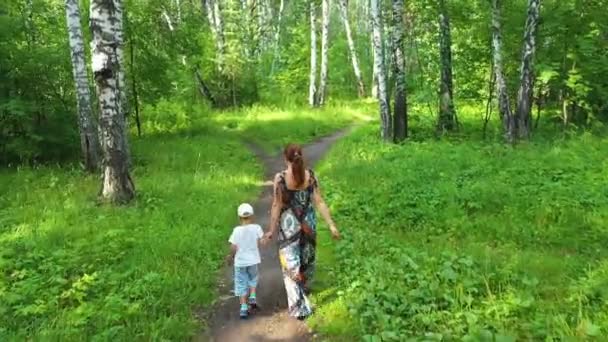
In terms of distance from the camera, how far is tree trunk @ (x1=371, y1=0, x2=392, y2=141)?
1838cm

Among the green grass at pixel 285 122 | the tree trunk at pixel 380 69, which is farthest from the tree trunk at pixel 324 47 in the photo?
the tree trunk at pixel 380 69

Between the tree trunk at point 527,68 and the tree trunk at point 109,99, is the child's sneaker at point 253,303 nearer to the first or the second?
the tree trunk at point 109,99

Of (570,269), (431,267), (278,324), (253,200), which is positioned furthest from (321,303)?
(253,200)

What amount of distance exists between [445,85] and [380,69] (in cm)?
313

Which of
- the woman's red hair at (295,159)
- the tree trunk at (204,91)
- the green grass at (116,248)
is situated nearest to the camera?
the green grass at (116,248)

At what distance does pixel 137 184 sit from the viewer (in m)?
13.1

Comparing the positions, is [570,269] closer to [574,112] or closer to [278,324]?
[278,324]

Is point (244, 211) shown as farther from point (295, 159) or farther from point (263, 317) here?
point (263, 317)

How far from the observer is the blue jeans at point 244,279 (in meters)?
7.30

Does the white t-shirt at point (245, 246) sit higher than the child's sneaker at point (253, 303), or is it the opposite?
the white t-shirt at point (245, 246)

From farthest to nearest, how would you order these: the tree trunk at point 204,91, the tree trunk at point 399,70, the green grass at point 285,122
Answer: the tree trunk at point 204,91 < the green grass at point 285,122 < the tree trunk at point 399,70

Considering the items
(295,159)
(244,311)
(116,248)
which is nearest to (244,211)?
(295,159)

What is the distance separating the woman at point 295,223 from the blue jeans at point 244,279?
0.48 meters

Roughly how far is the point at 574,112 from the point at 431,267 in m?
16.5
